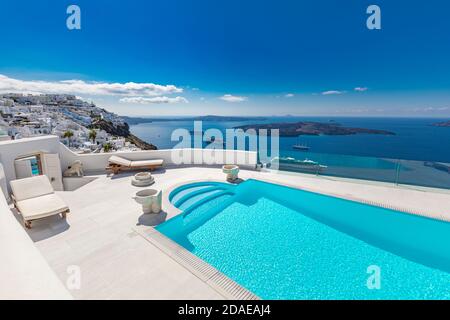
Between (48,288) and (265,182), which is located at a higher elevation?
(48,288)

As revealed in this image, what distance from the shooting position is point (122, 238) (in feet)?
12.4

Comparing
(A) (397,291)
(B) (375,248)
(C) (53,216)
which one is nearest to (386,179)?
(B) (375,248)

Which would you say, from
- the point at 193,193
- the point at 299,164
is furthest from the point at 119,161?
the point at 299,164

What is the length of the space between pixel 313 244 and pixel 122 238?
399 cm

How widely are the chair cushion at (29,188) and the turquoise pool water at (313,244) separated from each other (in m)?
3.06

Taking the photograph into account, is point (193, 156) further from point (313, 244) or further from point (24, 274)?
point (24, 274)

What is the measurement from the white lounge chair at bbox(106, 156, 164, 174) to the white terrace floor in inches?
23.2

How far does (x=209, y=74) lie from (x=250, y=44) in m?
5.57

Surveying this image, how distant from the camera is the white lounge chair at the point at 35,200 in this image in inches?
158

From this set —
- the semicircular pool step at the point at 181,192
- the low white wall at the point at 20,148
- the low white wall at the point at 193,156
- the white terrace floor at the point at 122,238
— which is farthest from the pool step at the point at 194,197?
the low white wall at the point at 20,148

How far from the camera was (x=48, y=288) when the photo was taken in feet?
4.05

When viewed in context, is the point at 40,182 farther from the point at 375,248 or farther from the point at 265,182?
the point at 375,248
